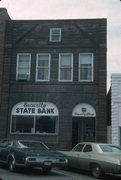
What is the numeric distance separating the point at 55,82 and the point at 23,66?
2704 mm

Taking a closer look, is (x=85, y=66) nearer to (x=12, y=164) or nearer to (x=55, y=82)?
(x=55, y=82)

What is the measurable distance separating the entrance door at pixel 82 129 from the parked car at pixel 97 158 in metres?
8.83

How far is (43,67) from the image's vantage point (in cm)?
2545

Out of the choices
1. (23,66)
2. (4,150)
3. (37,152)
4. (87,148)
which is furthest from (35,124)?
(37,152)

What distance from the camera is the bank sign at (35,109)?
2468 cm

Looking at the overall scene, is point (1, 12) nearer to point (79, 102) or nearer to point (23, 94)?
point (23, 94)

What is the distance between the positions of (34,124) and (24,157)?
10870 millimetres

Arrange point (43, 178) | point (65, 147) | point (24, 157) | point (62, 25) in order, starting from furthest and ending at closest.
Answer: point (62, 25) → point (65, 147) → point (24, 157) → point (43, 178)

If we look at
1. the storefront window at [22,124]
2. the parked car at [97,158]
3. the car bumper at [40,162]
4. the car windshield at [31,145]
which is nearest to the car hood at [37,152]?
the car bumper at [40,162]

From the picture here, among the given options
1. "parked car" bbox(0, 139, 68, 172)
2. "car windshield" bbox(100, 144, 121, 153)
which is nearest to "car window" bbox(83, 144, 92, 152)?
"car windshield" bbox(100, 144, 121, 153)

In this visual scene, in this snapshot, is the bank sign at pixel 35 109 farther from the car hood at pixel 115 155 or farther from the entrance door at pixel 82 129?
the car hood at pixel 115 155

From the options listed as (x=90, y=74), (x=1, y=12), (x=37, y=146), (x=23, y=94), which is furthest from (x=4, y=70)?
(x=37, y=146)

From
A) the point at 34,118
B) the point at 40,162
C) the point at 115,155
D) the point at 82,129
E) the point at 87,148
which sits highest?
the point at 34,118

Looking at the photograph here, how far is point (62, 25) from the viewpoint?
25.9 meters
